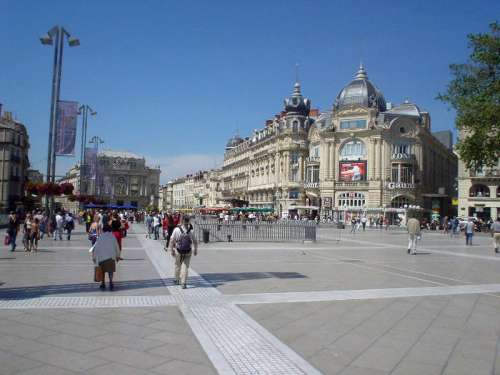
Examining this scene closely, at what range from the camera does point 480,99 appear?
2536cm

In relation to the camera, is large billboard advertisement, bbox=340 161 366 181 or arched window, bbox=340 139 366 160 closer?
large billboard advertisement, bbox=340 161 366 181

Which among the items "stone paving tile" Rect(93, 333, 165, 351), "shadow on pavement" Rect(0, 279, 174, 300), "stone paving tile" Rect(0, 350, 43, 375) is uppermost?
"shadow on pavement" Rect(0, 279, 174, 300)

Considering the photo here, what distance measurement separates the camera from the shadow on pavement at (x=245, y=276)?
40.0 ft

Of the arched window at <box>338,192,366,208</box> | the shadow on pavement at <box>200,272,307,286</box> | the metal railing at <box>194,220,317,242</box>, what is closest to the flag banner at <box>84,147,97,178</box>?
the metal railing at <box>194,220,317,242</box>

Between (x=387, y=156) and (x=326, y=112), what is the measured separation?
48.8 feet

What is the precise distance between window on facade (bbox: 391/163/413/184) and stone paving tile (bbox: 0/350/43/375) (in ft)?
215

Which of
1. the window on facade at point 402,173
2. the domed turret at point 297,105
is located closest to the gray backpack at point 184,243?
the window on facade at point 402,173

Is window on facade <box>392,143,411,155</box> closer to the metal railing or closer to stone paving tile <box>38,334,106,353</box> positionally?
the metal railing

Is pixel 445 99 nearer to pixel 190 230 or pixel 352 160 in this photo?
pixel 190 230

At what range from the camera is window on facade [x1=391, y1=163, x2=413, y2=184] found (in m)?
66.9

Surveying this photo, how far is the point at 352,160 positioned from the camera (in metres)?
69.3

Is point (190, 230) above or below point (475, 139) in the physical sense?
below

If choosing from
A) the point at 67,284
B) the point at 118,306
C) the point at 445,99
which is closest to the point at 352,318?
the point at 118,306

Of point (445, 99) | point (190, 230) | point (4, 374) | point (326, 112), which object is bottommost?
point (4, 374)
